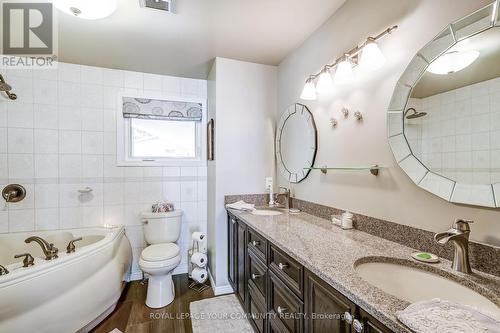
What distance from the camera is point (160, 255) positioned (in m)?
2.20

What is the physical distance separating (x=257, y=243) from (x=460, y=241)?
3.76ft

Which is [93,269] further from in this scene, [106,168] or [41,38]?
[41,38]

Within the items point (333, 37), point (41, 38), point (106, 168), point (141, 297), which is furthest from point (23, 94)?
point (333, 37)

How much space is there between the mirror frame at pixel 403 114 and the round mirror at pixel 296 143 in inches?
30.3

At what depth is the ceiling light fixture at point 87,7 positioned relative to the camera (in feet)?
4.77

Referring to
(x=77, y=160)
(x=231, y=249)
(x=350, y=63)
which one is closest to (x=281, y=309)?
(x=231, y=249)

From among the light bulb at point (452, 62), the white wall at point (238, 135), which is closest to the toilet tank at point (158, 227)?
the white wall at point (238, 135)

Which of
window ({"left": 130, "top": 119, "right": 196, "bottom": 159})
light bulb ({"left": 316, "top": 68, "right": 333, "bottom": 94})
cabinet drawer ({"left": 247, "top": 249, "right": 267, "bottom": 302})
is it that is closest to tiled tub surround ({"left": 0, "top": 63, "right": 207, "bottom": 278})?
window ({"left": 130, "top": 119, "right": 196, "bottom": 159})

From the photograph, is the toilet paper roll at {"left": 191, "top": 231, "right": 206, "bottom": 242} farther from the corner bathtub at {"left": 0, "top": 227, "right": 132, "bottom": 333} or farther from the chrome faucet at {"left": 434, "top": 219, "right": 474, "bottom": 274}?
the chrome faucet at {"left": 434, "top": 219, "right": 474, "bottom": 274}

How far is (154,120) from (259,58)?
145 centimetres

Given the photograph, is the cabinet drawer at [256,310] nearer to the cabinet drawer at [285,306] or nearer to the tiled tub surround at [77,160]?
the cabinet drawer at [285,306]

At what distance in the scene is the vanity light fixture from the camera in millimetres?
1338

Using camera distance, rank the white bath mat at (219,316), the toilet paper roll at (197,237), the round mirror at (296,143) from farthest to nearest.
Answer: the toilet paper roll at (197,237)
the round mirror at (296,143)
the white bath mat at (219,316)

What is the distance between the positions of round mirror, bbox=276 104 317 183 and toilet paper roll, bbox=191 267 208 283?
1383 millimetres
